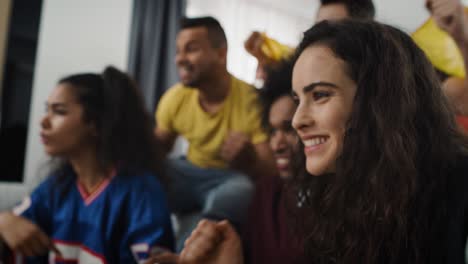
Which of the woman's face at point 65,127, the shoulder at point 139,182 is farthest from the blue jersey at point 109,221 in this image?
the woman's face at point 65,127

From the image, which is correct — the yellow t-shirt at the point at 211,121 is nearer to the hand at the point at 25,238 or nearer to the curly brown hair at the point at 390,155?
the hand at the point at 25,238

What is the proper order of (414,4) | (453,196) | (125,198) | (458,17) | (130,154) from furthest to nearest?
(414,4), (130,154), (125,198), (458,17), (453,196)

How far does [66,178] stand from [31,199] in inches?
4.5

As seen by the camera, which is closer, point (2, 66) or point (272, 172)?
point (272, 172)

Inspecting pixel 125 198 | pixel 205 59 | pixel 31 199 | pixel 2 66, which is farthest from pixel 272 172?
pixel 2 66

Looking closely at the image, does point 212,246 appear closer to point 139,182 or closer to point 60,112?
point 139,182

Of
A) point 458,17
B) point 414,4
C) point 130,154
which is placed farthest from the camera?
point 414,4

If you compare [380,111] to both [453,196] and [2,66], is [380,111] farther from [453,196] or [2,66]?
[2,66]

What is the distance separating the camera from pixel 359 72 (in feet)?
1.86

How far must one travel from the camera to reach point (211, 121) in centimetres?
145

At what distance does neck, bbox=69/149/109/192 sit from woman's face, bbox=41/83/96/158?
0.06 feet

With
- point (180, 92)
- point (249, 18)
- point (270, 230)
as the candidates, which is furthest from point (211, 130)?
point (249, 18)

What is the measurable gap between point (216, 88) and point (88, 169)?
1.81ft

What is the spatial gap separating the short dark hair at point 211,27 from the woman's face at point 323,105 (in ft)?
3.24
